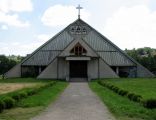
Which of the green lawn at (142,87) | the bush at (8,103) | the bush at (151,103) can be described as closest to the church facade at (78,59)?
the green lawn at (142,87)

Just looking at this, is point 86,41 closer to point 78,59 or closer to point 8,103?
point 78,59

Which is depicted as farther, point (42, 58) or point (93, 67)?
point (42, 58)

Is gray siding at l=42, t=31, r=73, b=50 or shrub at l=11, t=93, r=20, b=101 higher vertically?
gray siding at l=42, t=31, r=73, b=50

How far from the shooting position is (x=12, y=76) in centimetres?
6209

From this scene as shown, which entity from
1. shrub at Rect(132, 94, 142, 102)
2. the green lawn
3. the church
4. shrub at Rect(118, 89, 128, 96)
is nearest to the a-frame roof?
the church

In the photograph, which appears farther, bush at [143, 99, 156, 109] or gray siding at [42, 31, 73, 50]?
gray siding at [42, 31, 73, 50]

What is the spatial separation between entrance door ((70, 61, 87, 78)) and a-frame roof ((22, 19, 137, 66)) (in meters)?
4.35

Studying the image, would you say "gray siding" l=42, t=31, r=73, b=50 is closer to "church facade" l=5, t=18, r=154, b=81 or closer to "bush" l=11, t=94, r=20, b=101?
"church facade" l=5, t=18, r=154, b=81

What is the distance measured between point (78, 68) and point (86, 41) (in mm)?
6894

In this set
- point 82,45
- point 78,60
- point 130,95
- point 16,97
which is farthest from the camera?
point 82,45

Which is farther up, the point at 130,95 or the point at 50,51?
the point at 50,51

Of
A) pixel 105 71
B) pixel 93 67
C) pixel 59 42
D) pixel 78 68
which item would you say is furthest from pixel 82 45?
pixel 59 42

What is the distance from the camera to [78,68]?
2272 inches

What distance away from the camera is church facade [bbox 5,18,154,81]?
2189 inches
